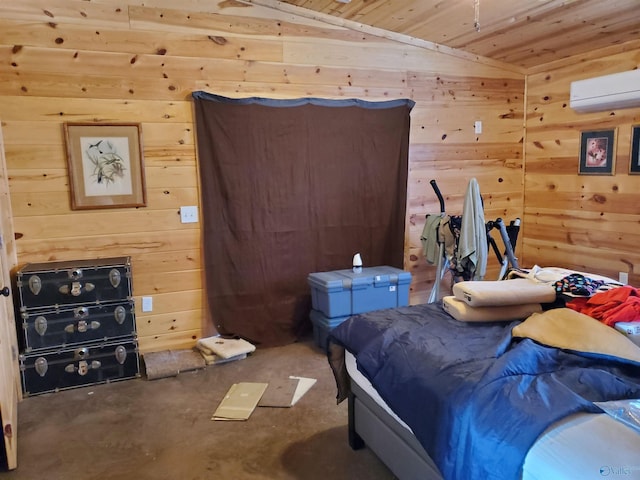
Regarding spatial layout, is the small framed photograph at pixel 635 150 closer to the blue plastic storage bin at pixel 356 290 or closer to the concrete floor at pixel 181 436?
the blue plastic storage bin at pixel 356 290

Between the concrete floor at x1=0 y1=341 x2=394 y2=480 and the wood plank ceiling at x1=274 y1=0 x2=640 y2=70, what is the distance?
8.89 feet

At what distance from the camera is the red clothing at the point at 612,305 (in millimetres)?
1915

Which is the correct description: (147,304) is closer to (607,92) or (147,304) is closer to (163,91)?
(163,91)

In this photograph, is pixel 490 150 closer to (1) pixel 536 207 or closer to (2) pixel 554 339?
(1) pixel 536 207

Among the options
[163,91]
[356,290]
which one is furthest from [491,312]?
[163,91]

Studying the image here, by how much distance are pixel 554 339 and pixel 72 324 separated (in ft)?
9.30

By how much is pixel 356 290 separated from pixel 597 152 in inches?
92.2

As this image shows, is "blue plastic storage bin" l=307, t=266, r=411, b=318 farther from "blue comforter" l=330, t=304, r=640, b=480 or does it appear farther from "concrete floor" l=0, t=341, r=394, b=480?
"blue comforter" l=330, t=304, r=640, b=480

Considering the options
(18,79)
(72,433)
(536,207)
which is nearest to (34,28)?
(18,79)

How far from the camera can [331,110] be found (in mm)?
4023

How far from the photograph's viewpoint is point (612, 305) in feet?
6.66

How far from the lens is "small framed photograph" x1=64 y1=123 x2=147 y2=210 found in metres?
3.39

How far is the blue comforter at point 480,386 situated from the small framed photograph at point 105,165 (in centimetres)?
225

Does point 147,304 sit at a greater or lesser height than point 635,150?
lesser
